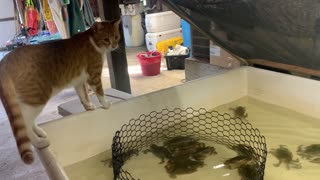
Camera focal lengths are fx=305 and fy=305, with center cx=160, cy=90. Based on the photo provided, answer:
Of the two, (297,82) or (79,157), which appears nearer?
(79,157)

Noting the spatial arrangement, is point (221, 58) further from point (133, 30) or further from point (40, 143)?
point (133, 30)

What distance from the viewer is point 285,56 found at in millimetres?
1427

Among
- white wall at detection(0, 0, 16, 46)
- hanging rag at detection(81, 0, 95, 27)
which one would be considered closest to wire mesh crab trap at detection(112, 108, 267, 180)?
hanging rag at detection(81, 0, 95, 27)

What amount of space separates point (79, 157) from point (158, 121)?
405 millimetres

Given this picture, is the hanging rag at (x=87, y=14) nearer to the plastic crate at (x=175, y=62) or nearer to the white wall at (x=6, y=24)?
the plastic crate at (x=175, y=62)

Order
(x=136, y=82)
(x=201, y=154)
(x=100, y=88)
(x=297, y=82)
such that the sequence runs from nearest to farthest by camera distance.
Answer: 1. (x=201, y=154)
2. (x=100, y=88)
3. (x=297, y=82)
4. (x=136, y=82)

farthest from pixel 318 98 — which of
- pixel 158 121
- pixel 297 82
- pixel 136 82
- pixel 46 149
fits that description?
pixel 136 82

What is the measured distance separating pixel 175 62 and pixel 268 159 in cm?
305

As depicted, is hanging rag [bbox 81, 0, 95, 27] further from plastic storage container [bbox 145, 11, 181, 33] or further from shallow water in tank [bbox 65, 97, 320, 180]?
shallow water in tank [bbox 65, 97, 320, 180]

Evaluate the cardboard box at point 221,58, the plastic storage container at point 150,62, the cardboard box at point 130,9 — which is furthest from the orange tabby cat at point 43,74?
the cardboard box at point 130,9

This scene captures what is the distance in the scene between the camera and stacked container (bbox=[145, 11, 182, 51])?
493 centimetres

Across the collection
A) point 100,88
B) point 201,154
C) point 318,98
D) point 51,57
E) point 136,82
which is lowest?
point 136,82

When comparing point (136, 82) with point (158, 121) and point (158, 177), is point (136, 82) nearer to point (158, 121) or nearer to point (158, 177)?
point (158, 121)

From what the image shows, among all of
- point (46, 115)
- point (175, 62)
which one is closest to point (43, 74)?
point (46, 115)
